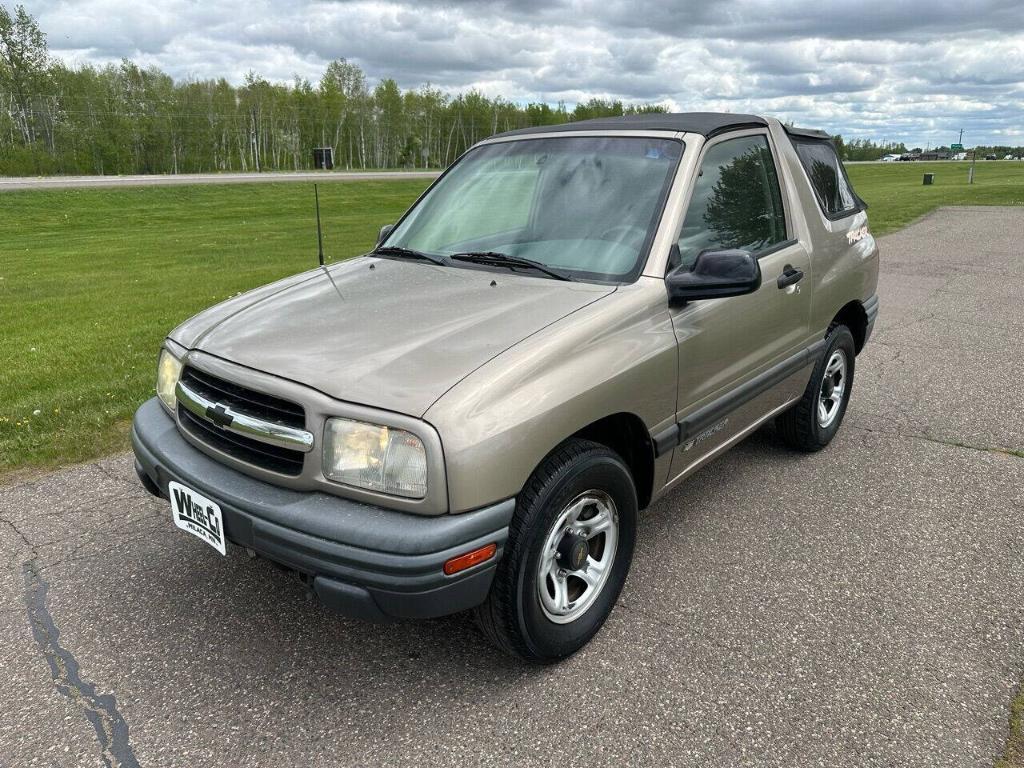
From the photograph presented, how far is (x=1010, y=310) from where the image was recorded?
8.34 m

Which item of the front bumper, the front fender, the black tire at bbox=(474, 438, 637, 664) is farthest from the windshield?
the front bumper

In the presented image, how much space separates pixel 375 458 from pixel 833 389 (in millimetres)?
3356

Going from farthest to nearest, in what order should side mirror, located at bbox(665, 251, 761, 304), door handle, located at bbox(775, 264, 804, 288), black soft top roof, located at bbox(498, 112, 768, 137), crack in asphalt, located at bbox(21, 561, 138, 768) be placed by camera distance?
door handle, located at bbox(775, 264, 804, 288) < black soft top roof, located at bbox(498, 112, 768, 137) < side mirror, located at bbox(665, 251, 761, 304) < crack in asphalt, located at bbox(21, 561, 138, 768)

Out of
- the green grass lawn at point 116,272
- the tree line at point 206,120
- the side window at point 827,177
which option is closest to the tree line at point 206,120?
the tree line at point 206,120

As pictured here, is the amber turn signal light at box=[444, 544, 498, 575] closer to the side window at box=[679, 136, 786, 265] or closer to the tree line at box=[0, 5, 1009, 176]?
the side window at box=[679, 136, 786, 265]

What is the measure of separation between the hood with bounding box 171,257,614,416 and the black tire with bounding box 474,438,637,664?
433 millimetres

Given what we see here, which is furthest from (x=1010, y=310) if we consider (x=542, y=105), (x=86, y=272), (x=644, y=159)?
(x=542, y=105)

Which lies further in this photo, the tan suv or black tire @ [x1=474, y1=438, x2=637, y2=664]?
black tire @ [x1=474, y1=438, x2=637, y2=664]

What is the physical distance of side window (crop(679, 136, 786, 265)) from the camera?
3162mm

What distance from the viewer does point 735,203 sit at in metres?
3.47

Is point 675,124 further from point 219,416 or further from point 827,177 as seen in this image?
point 219,416

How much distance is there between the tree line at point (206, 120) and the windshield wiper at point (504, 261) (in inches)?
2425

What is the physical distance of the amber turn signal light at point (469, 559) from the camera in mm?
2129

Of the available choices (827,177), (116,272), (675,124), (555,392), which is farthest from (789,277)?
(116,272)
